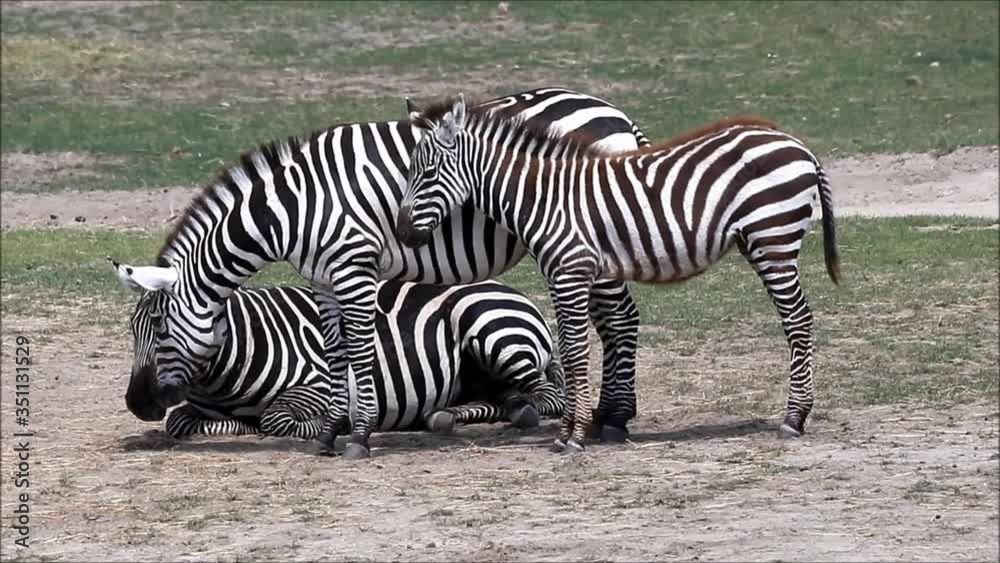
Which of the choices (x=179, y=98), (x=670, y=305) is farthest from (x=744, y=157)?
(x=179, y=98)

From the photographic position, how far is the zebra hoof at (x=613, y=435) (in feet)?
28.3

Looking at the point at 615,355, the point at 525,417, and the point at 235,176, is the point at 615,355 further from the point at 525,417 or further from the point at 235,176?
the point at 235,176

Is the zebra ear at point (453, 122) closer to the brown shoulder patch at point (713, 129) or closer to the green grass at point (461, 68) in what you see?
the brown shoulder patch at point (713, 129)

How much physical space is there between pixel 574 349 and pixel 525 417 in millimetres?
864

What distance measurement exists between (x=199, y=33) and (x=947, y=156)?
Result: 35.5 ft

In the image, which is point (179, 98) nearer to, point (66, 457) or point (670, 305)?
point (670, 305)

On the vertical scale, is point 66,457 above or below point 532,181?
below

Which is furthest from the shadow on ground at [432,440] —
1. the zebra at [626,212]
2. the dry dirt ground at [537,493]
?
the zebra at [626,212]

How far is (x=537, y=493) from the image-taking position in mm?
7547

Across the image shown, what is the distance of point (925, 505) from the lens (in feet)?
23.2

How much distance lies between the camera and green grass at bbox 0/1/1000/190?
19922 mm

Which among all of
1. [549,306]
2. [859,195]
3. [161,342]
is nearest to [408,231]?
[161,342]

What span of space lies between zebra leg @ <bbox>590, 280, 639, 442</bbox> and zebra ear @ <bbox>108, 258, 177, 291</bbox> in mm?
2020

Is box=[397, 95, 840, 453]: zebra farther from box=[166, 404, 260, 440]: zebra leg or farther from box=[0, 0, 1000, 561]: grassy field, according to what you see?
box=[166, 404, 260, 440]: zebra leg
